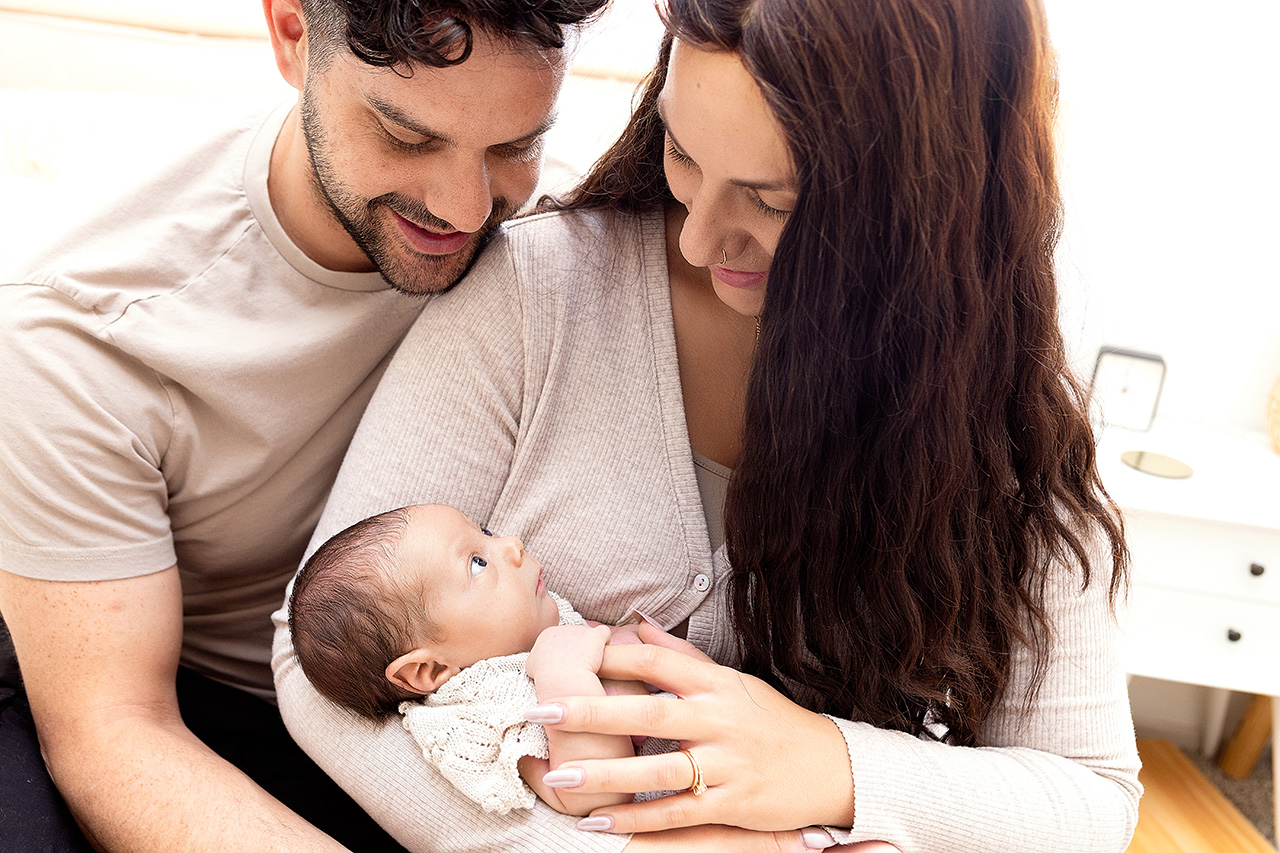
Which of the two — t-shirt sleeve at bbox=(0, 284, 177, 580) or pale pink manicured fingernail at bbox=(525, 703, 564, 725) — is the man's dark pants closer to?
t-shirt sleeve at bbox=(0, 284, 177, 580)

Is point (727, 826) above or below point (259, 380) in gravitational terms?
below

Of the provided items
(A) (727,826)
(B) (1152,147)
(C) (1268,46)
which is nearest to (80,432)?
(A) (727,826)

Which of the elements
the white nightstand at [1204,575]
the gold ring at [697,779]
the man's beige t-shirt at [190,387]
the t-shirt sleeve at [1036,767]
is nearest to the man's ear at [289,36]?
the man's beige t-shirt at [190,387]

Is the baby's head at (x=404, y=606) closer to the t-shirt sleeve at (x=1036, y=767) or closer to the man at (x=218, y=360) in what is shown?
the man at (x=218, y=360)

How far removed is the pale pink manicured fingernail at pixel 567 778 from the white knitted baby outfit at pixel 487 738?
0.06m

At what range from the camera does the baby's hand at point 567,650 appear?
102 cm

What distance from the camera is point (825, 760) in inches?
40.7

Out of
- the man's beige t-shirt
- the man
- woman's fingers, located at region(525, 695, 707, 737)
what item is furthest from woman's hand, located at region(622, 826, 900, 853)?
the man's beige t-shirt

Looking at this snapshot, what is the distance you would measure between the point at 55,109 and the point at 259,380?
102cm

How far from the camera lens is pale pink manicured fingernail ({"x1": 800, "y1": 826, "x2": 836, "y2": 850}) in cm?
102

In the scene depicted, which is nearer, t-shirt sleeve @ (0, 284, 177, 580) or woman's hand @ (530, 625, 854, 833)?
woman's hand @ (530, 625, 854, 833)

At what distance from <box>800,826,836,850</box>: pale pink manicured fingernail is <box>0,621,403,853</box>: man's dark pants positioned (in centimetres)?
60

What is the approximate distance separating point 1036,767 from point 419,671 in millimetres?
701

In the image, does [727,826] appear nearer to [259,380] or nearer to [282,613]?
[282,613]
